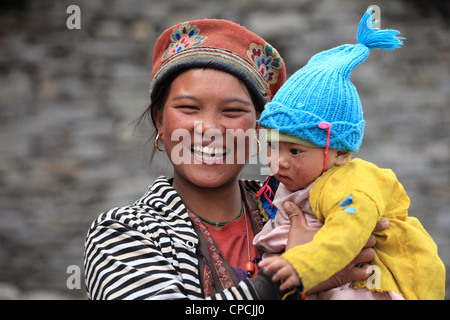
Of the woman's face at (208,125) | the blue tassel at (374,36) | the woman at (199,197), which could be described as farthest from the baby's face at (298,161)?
the blue tassel at (374,36)

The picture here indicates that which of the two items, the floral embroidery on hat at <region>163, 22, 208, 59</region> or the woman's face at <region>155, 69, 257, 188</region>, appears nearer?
the woman's face at <region>155, 69, 257, 188</region>

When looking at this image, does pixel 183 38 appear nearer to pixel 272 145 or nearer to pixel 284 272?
pixel 272 145

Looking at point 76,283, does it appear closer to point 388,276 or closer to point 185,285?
point 185,285

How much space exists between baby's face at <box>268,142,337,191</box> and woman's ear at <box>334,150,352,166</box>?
0.01m

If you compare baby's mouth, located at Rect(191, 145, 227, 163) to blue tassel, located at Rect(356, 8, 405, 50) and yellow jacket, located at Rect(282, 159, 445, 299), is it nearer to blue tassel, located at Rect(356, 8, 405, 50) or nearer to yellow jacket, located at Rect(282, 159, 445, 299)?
yellow jacket, located at Rect(282, 159, 445, 299)

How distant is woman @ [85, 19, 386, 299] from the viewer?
5.54 ft

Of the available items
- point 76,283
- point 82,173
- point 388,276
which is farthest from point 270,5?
point 388,276

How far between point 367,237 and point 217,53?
928 mm

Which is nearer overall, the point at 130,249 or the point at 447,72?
the point at 130,249

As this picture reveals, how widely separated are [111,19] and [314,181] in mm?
2972

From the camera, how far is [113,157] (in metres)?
4.23

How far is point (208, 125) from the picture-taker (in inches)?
76.9

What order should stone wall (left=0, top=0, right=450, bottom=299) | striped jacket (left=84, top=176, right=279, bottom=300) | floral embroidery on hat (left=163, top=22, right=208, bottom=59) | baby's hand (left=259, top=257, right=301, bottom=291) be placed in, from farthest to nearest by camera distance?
1. stone wall (left=0, top=0, right=450, bottom=299)
2. floral embroidery on hat (left=163, top=22, right=208, bottom=59)
3. striped jacket (left=84, top=176, right=279, bottom=300)
4. baby's hand (left=259, top=257, right=301, bottom=291)

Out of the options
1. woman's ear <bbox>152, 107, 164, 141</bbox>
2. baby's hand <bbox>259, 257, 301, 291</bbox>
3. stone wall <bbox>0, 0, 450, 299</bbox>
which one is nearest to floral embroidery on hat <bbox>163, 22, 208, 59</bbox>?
woman's ear <bbox>152, 107, 164, 141</bbox>
